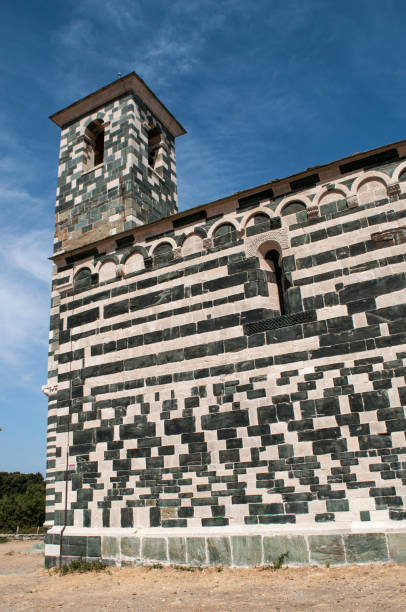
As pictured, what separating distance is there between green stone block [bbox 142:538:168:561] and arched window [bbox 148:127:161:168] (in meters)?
10.9

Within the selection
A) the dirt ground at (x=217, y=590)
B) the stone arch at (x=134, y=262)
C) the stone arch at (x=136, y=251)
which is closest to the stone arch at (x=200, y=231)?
the stone arch at (x=136, y=251)

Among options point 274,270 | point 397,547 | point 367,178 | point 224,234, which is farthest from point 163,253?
point 397,547

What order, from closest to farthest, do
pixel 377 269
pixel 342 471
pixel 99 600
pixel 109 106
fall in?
pixel 99 600
pixel 342 471
pixel 377 269
pixel 109 106

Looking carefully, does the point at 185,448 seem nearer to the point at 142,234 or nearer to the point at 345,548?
the point at 345,548

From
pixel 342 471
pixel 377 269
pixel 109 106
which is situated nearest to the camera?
pixel 342 471

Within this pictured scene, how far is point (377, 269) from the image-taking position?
8102mm

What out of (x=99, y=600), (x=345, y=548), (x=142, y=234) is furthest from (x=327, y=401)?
(x=142, y=234)

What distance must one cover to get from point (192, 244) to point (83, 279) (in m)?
2.99

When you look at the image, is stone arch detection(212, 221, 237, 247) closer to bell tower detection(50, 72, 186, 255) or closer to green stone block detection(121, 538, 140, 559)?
bell tower detection(50, 72, 186, 255)

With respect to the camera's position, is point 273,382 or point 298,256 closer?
point 273,382

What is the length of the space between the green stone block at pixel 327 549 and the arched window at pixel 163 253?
19.7 ft

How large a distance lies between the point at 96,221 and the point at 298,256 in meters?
6.71

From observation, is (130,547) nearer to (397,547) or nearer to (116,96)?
(397,547)

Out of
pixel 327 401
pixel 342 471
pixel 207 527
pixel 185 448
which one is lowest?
pixel 207 527
